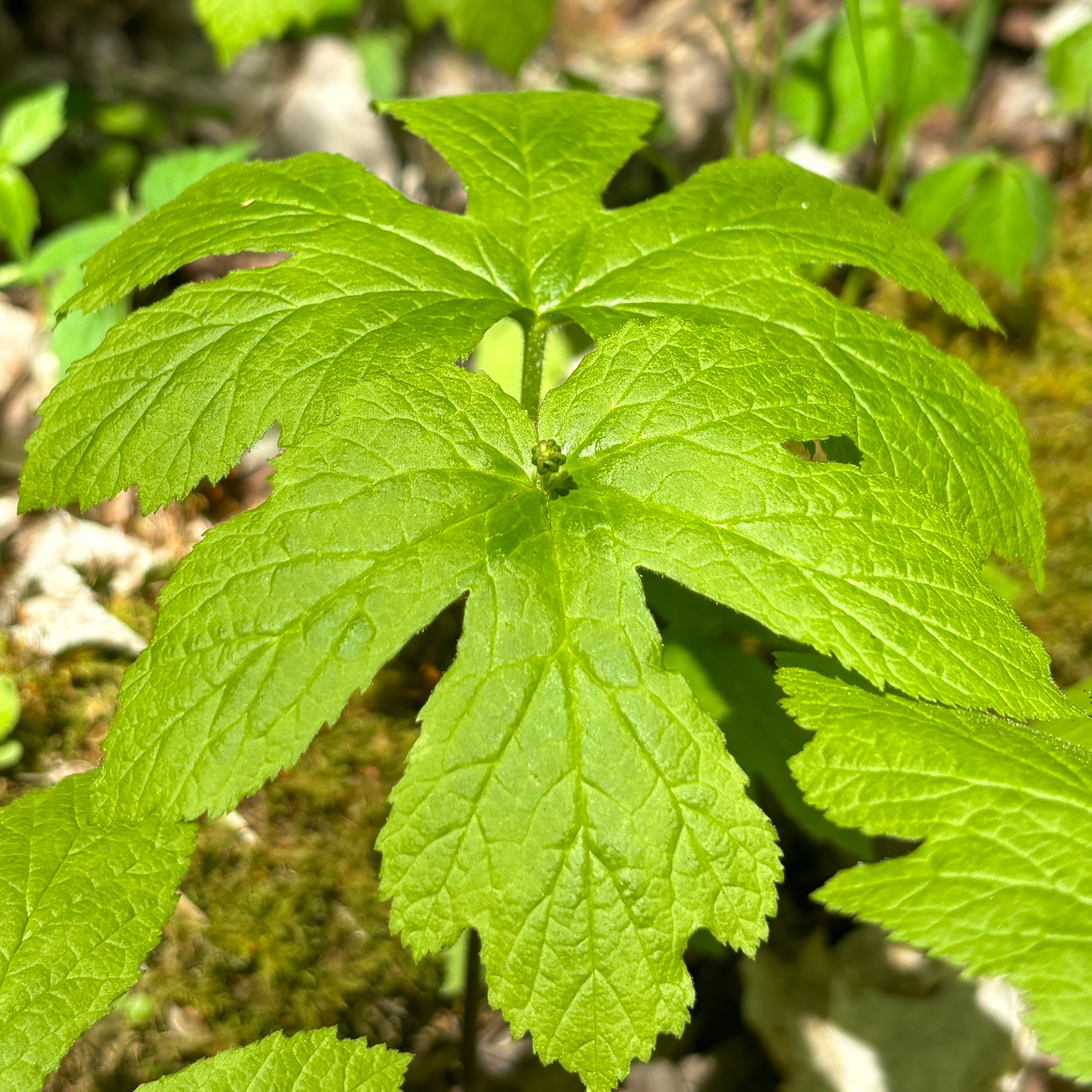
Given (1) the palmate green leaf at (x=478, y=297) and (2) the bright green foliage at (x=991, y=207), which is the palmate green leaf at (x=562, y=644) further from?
(2) the bright green foliage at (x=991, y=207)

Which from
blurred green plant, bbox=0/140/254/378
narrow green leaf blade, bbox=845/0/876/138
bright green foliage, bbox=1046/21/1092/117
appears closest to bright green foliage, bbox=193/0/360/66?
blurred green plant, bbox=0/140/254/378

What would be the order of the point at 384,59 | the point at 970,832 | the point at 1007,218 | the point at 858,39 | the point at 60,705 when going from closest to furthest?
the point at 970,832 → the point at 858,39 → the point at 60,705 → the point at 1007,218 → the point at 384,59

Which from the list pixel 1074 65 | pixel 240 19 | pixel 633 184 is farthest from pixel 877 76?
pixel 240 19

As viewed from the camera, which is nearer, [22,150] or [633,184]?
[22,150]

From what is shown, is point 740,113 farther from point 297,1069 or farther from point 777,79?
point 297,1069

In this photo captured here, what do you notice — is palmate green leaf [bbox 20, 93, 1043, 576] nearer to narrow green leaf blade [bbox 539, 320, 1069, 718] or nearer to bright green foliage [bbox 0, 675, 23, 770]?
narrow green leaf blade [bbox 539, 320, 1069, 718]

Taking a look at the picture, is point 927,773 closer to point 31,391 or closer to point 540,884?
point 540,884

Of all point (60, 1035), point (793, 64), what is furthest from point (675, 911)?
point (793, 64)
